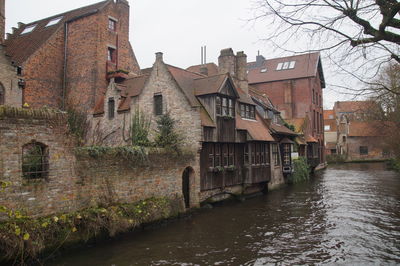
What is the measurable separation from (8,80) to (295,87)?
122 ft

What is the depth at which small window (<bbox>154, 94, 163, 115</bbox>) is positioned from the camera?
63.9 ft

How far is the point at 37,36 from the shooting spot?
86.9 feet

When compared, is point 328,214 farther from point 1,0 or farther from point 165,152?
point 1,0

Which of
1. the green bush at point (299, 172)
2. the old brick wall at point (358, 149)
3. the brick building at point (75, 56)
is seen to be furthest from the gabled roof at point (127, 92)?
the old brick wall at point (358, 149)

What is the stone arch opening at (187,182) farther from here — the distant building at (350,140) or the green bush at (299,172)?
the distant building at (350,140)

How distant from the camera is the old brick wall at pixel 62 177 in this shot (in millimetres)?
9750

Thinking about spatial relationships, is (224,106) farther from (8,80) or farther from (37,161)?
(8,80)

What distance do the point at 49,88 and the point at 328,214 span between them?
67.8 ft

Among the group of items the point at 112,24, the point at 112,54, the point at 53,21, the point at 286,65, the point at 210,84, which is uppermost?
the point at 286,65

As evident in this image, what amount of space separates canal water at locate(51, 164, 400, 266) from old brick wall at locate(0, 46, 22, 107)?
478 inches

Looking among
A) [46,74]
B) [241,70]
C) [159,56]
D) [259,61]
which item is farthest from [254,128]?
[259,61]

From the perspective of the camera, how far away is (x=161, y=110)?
19.4 metres

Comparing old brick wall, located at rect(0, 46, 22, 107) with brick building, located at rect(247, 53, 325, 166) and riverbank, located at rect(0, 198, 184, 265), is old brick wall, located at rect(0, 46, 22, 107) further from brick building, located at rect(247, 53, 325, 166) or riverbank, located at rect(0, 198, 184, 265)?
brick building, located at rect(247, 53, 325, 166)

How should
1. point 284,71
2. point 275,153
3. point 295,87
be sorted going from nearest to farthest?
1. point 275,153
2. point 295,87
3. point 284,71
